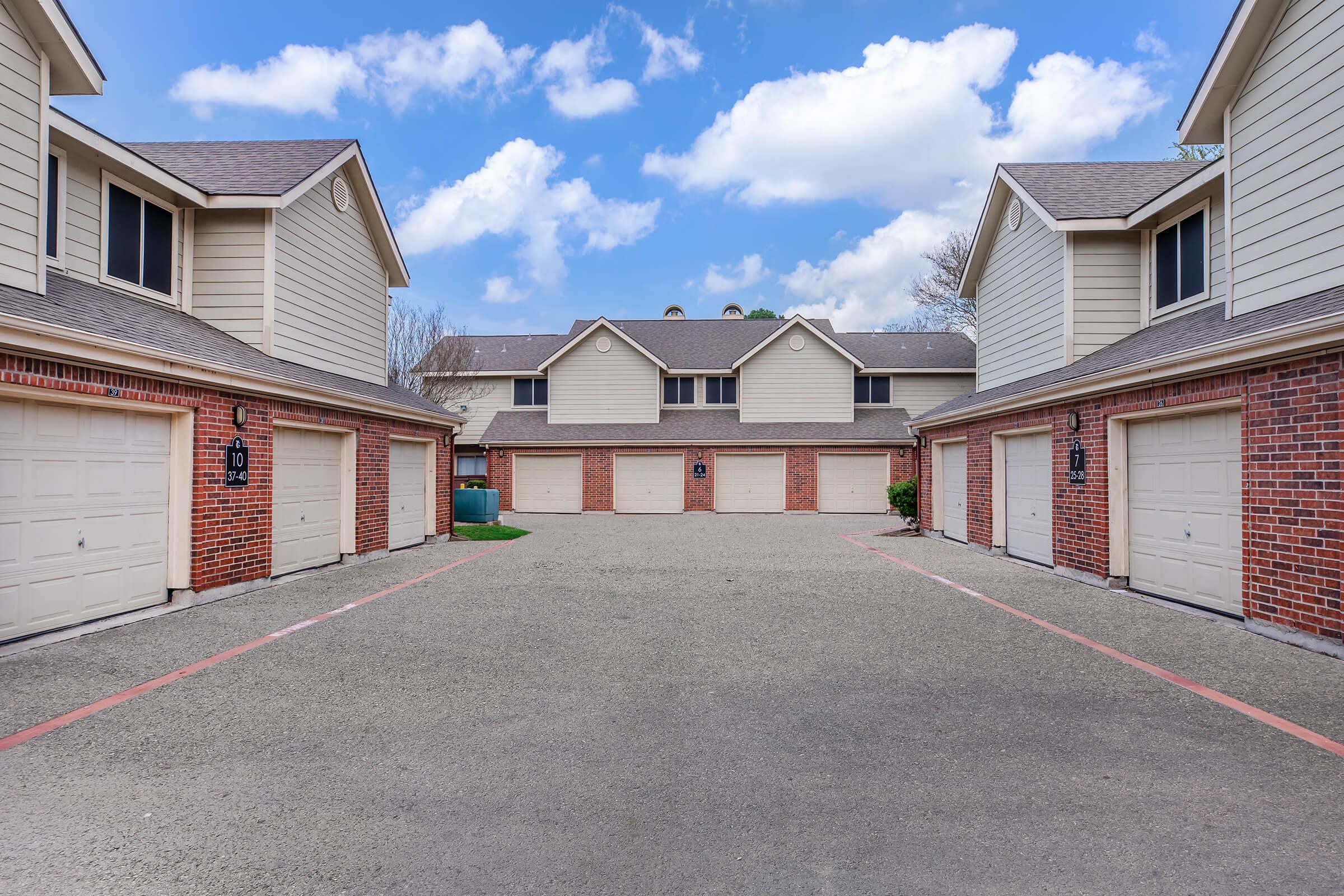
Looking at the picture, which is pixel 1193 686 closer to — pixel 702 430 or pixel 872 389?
pixel 702 430

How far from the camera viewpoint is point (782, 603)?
7.90 m

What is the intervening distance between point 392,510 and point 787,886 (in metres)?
11.4

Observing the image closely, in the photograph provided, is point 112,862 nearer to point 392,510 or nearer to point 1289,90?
point 392,510

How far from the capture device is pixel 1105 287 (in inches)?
428

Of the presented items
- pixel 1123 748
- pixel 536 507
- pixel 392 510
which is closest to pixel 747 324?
pixel 536 507

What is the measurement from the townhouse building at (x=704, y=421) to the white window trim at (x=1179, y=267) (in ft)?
39.5

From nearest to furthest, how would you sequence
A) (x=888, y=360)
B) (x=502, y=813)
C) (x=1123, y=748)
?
1. (x=502, y=813)
2. (x=1123, y=748)
3. (x=888, y=360)

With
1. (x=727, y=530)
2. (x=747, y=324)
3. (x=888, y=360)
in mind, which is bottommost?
(x=727, y=530)

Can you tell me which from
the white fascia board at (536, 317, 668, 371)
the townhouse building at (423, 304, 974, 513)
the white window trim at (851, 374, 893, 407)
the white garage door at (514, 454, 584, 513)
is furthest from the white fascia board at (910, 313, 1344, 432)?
the white garage door at (514, 454, 584, 513)

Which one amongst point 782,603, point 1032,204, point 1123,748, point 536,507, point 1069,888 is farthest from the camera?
point 536,507

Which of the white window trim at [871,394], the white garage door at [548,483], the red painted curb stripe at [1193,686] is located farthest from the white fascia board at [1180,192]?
the white garage door at [548,483]

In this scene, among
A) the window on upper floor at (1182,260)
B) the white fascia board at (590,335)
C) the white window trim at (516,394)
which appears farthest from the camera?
the white window trim at (516,394)

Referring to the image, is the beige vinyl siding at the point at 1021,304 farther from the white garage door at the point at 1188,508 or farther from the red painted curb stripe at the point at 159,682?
the red painted curb stripe at the point at 159,682

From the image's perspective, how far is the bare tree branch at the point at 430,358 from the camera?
23.8m
